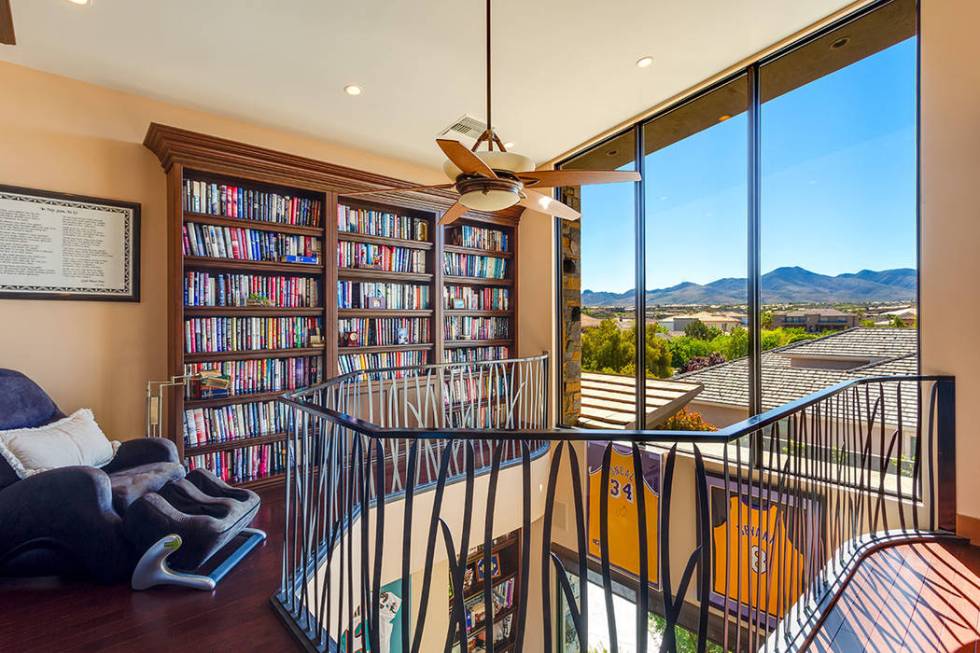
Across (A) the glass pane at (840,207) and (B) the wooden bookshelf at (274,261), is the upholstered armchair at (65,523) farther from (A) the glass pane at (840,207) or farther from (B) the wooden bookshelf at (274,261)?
(A) the glass pane at (840,207)

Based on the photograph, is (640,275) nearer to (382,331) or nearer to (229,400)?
(382,331)

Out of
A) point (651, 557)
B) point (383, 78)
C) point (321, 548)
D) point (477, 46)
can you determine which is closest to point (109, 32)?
point (383, 78)

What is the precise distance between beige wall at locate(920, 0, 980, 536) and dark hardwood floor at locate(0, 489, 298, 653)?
11.8 feet

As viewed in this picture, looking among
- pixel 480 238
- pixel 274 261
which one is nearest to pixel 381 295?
pixel 274 261

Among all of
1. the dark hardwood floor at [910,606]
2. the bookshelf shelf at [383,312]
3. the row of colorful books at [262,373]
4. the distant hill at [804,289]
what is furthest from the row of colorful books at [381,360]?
the dark hardwood floor at [910,606]

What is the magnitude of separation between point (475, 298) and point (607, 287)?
1.50 meters

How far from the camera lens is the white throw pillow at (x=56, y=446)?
91.0 inches

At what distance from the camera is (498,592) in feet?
16.8

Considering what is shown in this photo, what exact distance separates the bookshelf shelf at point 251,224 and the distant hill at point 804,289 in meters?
3.05

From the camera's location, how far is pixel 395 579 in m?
3.94

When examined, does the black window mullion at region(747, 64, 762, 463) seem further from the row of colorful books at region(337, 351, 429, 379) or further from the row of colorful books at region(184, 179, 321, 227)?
the row of colorful books at region(184, 179, 321, 227)

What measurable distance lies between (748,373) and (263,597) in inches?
135

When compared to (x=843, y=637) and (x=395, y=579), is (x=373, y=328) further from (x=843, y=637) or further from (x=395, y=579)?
(x=843, y=637)

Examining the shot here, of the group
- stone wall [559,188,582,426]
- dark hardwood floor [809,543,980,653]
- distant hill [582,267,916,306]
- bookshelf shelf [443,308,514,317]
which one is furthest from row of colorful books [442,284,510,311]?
dark hardwood floor [809,543,980,653]
